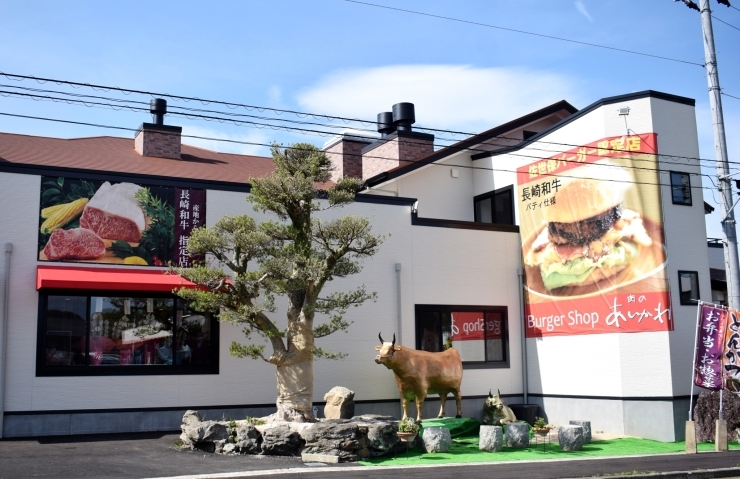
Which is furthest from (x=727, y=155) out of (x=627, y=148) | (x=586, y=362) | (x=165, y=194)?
(x=165, y=194)

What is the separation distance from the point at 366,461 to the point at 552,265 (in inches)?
363

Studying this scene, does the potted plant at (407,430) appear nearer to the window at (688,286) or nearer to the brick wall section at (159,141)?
the window at (688,286)

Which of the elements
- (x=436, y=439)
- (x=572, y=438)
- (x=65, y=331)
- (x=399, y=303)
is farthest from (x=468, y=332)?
(x=65, y=331)

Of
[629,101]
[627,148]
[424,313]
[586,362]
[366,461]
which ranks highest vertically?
[629,101]

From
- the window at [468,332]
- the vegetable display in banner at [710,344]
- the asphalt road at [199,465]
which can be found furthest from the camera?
the window at [468,332]

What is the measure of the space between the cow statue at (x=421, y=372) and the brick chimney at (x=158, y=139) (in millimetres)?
11105

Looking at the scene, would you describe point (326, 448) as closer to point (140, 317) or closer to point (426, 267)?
→ point (140, 317)

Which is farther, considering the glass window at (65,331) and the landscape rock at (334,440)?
the glass window at (65,331)

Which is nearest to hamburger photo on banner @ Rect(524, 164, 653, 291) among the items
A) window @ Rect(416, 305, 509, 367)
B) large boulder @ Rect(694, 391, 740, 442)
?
window @ Rect(416, 305, 509, 367)

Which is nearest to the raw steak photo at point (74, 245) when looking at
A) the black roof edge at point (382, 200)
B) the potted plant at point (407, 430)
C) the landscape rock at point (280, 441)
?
the landscape rock at point (280, 441)

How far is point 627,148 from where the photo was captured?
2008 cm

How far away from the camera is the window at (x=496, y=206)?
24.2 meters

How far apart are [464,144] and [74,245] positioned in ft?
41.9

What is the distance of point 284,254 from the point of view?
1631 cm
